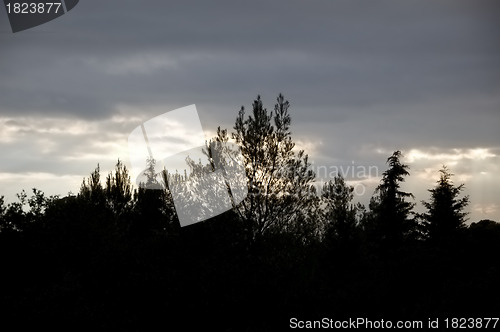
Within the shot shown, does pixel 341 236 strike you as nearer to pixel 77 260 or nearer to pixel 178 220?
pixel 178 220

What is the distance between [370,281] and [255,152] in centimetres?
1140

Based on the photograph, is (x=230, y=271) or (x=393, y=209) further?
(x=393, y=209)

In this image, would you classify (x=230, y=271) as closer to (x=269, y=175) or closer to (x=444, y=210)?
(x=269, y=175)

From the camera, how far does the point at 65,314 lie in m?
14.4

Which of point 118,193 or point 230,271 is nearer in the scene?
point 230,271

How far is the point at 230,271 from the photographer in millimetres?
15906

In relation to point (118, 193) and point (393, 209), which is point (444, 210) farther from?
point (118, 193)

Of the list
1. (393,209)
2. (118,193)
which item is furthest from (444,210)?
(118,193)

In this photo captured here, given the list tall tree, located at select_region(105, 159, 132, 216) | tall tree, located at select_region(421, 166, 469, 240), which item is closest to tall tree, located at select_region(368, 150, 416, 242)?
tall tree, located at select_region(421, 166, 469, 240)

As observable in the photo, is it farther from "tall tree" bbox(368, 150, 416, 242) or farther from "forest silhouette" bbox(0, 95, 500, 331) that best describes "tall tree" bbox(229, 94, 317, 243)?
"tall tree" bbox(368, 150, 416, 242)

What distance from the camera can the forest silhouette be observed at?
47.5 feet

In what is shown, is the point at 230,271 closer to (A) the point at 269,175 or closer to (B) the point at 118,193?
(A) the point at 269,175

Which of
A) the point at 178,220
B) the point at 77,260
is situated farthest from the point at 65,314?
the point at 178,220

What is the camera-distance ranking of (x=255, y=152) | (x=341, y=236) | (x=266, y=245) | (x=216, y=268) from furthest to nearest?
(x=341, y=236), (x=255, y=152), (x=266, y=245), (x=216, y=268)
